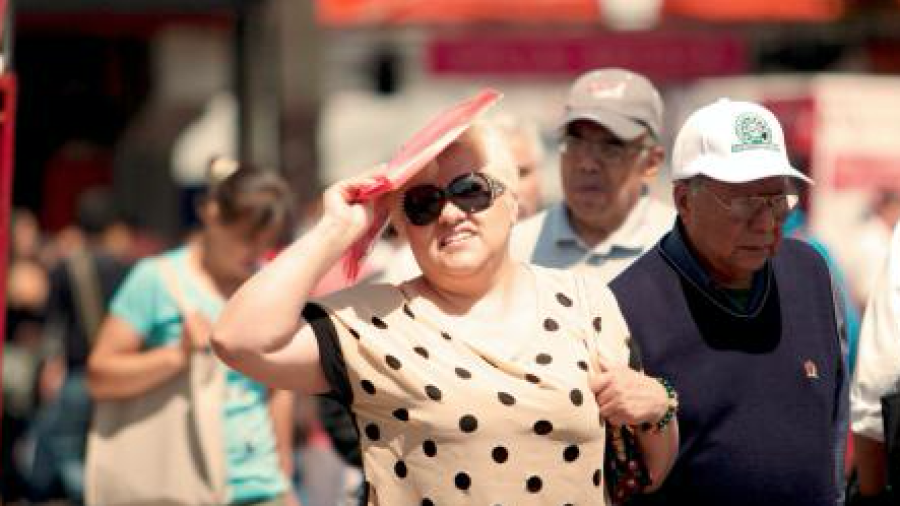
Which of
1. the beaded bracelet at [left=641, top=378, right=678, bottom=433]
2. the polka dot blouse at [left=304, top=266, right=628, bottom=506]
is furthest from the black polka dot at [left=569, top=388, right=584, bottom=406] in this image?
the beaded bracelet at [left=641, top=378, right=678, bottom=433]

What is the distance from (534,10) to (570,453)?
19.4 metres

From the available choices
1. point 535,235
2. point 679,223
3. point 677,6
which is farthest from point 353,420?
point 677,6

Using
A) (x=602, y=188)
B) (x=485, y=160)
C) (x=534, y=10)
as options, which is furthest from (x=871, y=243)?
(x=485, y=160)

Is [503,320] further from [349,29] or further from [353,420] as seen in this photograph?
[349,29]

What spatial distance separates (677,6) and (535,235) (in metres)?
17.2

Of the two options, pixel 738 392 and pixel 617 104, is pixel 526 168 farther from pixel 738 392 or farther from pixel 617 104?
pixel 738 392

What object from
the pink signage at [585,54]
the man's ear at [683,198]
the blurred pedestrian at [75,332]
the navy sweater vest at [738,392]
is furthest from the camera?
the pink signage at [585,54]

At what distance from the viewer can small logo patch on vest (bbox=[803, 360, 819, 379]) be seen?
5801 millimetres

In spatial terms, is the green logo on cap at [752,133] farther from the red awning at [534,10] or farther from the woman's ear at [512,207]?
the red awning at [534,10]

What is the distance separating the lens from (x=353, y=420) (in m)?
5.23

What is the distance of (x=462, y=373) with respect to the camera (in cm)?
507

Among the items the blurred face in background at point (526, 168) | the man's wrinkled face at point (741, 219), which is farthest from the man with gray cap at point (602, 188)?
the man's wrinkled face at point (741, 219)

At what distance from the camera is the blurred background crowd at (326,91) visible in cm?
1481

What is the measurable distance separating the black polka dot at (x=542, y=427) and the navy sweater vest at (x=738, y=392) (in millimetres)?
690
